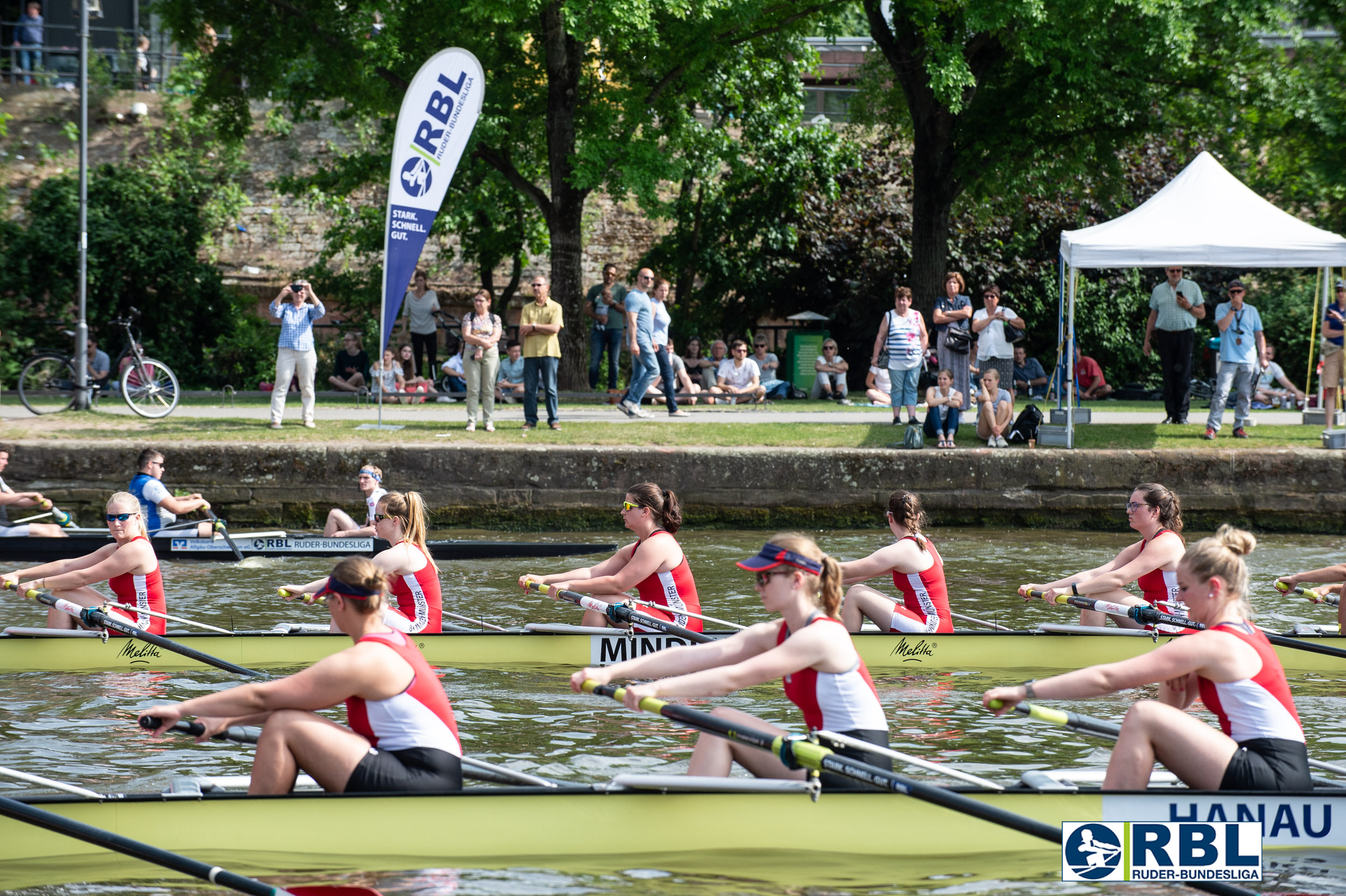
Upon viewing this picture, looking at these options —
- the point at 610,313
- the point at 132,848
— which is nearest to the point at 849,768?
the point at 132,848

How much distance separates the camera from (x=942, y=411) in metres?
15.6

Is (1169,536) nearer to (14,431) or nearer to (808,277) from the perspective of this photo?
(14,431)

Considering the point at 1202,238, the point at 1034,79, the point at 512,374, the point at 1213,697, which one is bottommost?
the point at 1213,697

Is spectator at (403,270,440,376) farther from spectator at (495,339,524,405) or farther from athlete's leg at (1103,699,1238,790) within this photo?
athlete's leg at (1103,699,1238,790)

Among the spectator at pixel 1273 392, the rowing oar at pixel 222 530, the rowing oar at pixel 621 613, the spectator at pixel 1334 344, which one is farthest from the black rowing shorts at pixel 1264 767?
the spectator at pixel 1273 392

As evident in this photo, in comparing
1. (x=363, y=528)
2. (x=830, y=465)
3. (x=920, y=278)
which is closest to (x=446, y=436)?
(x=363, y=528)

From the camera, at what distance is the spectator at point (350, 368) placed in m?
20.9

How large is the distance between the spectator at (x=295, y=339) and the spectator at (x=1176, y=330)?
379 inches

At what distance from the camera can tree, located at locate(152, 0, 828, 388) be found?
18703 mm

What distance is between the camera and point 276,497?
14570 mm

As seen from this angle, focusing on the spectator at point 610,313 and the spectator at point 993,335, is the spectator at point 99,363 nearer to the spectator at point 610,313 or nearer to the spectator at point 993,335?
the spectator at point 610,313

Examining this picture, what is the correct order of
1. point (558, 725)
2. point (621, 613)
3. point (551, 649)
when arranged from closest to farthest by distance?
point (558, 725) → point (621, 613) → point (551, 649)

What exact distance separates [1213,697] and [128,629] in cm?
593

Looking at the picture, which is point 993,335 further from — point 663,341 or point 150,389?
point 150,389
